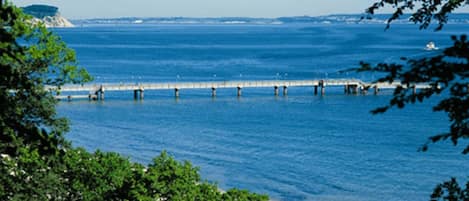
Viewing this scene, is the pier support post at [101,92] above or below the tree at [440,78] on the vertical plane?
below

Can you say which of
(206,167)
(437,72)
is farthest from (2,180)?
(206,167)

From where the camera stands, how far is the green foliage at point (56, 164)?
21.9 m

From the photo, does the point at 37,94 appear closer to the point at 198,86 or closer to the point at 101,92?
the point at 101,92

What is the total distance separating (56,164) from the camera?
2719cm

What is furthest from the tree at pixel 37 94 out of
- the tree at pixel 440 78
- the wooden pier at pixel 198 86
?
the wooden pier at pixel 198 86

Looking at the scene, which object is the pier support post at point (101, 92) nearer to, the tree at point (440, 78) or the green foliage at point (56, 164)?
the green foliage at point (56, 164)

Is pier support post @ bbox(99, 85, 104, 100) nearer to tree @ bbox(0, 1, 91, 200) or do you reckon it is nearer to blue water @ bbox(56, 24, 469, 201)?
blue water @ bbox(56, 24, 469, 201)

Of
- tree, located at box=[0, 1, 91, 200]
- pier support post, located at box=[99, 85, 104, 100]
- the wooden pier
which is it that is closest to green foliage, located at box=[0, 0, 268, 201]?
tree, located at box=[0, 1, 91, 200]

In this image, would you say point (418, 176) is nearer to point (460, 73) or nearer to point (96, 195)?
point (96, 195)

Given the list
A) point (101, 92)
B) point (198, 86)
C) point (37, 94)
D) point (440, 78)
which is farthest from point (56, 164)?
point (198, 86)

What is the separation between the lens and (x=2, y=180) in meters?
25.9

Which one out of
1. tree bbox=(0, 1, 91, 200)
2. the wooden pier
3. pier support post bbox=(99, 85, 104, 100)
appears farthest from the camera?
the wooden pier

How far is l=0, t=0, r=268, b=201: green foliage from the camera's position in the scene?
2192cm

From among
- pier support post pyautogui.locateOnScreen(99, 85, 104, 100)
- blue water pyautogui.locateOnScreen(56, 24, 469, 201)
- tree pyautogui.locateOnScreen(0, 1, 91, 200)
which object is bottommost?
blue water pyautogui.locateOnScreen(56, 24, 469, 201)
